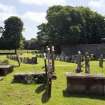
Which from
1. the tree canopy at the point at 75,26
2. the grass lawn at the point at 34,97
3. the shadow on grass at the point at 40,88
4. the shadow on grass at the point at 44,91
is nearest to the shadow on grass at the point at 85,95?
the grass lawn at the point at 34,97

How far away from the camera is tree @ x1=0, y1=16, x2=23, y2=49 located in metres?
92.8

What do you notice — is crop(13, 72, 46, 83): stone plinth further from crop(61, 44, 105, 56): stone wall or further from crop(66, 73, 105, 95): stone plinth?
crop(61, 44, 105, 56): stone wall

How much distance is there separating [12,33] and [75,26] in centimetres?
2555

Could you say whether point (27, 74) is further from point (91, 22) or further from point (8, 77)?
point (91, 22)

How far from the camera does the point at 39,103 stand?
1878 cm

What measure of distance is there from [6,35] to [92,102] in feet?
258

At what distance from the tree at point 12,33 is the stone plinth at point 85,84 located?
2802 inches

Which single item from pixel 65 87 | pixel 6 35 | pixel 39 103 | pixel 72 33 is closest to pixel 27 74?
pixel 65 87

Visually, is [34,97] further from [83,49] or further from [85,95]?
[83,49]

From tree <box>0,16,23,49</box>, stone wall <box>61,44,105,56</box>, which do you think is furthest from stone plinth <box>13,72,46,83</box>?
tree <box>0,16,23,49</box>

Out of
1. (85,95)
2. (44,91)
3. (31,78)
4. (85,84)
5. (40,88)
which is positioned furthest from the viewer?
(31,78)

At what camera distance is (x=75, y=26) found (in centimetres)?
7588

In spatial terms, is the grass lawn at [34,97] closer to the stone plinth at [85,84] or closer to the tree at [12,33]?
the stone plinth at [85,84]

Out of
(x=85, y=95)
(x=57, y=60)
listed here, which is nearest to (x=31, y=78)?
(x=85, y=95)
